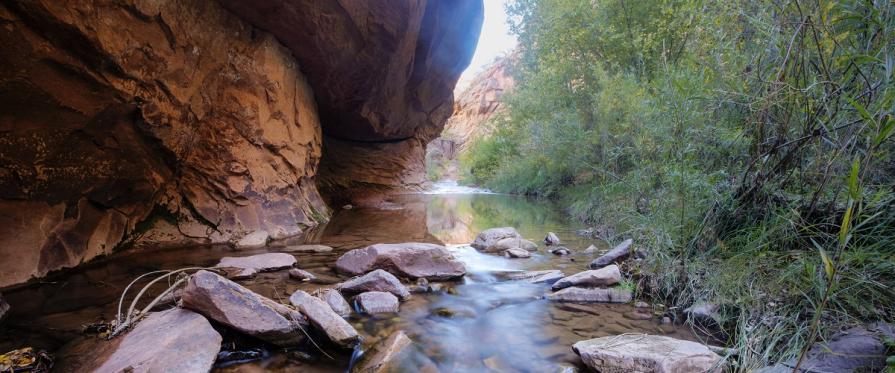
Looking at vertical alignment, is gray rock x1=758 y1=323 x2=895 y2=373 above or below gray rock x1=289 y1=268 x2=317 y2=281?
above

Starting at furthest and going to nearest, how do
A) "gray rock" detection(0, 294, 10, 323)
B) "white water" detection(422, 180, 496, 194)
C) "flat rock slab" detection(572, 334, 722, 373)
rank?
"white water" detection(422, 180, 496, 194), "gray rock" detection(0, 294, 10, 323), "flat rock slab" detection(572, 334, 722, 373)

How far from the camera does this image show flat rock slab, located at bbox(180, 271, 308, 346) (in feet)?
8.15

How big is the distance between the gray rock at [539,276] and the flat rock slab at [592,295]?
527 mm

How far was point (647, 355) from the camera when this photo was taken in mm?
2293

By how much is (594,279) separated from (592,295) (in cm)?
23

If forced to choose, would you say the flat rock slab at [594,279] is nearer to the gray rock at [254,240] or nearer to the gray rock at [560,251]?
the gray rock at [560,251]

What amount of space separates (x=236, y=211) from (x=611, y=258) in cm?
538

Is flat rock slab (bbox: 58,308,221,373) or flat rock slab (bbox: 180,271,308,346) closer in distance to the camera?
flat rock slab (bbox: 58,308,221,373)

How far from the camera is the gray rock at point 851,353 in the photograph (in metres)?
1.77

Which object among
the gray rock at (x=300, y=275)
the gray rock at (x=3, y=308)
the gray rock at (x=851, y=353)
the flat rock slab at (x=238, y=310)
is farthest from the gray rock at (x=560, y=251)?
the gray rock at (x=3, y=308)

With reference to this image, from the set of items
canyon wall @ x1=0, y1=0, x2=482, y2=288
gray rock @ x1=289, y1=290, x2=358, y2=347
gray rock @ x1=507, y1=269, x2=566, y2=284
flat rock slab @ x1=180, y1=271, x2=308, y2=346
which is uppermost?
canyon wall @ x1=0, y1=0, x2=482, y2=288

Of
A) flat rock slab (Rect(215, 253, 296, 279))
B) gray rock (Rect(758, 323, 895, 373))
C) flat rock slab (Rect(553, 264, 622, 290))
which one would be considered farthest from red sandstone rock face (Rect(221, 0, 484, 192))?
gray rock (Rect(758, 323, 895, 373))

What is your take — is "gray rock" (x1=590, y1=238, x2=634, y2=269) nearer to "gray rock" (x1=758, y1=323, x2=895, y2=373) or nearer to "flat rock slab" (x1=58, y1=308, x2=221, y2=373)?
"gray rock" (x1=758, y1=323, x2=895, y2=373)

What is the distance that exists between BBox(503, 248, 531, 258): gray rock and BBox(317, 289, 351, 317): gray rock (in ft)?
9.03
